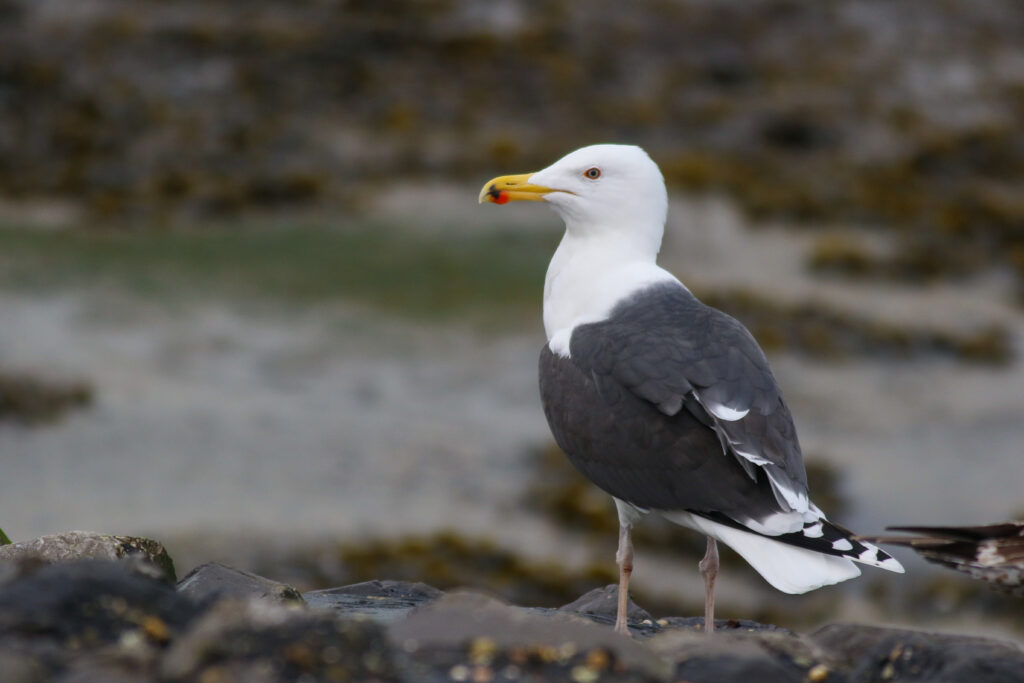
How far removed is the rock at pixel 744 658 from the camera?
3244 millimetres

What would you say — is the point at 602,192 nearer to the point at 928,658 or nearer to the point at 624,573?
the point at 624,573

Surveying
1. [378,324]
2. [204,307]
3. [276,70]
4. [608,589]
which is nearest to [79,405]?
[204,307]

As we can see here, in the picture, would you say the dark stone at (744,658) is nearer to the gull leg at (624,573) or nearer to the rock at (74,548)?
the gull leg at (624,573)

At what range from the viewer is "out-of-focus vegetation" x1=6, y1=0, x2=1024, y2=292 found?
48.1 ft

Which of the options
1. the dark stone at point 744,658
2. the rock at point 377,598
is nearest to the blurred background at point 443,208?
the rock at point 377,598

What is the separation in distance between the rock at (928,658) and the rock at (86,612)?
68.0 inches

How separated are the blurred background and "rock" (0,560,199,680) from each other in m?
9.30

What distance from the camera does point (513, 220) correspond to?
1519 centimetres

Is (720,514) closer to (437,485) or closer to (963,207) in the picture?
(437,485)

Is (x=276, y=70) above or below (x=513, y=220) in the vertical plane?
above

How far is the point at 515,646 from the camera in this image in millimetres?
3213

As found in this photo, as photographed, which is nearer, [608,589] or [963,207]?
[608,589]

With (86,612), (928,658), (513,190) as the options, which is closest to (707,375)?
(928,658)

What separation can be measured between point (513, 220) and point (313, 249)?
234 cm
